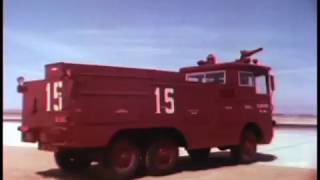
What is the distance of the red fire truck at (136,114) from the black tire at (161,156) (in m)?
0.01

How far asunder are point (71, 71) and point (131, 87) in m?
0.94

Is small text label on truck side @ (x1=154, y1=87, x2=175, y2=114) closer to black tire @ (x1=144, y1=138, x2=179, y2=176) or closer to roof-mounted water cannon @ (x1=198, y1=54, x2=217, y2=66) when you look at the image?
black tire @ (x1=144, y1=138, x2=179, y2=176)

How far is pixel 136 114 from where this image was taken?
287 inches

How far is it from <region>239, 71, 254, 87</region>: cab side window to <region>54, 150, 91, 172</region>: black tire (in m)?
2.98

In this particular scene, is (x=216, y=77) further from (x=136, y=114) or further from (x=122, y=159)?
(x=122, y=159)

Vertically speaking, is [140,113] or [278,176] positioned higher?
[140,113]

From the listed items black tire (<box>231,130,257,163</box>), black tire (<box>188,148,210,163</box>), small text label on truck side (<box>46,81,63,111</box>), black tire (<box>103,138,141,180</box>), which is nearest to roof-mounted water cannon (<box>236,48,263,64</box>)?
black tire (<box>231,130,257,163</box>)

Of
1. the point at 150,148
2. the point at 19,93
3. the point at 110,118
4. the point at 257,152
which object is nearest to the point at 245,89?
the point at 257,152

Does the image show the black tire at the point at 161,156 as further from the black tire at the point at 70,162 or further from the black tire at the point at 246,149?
the black tire at the point at 246,149

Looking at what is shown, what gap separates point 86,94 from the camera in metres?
6.79

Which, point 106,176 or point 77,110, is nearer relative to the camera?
point 77,110

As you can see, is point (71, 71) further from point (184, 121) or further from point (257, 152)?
point (257, 152)

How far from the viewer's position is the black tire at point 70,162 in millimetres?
7438

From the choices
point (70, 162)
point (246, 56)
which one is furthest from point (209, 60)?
point (70, 162)
